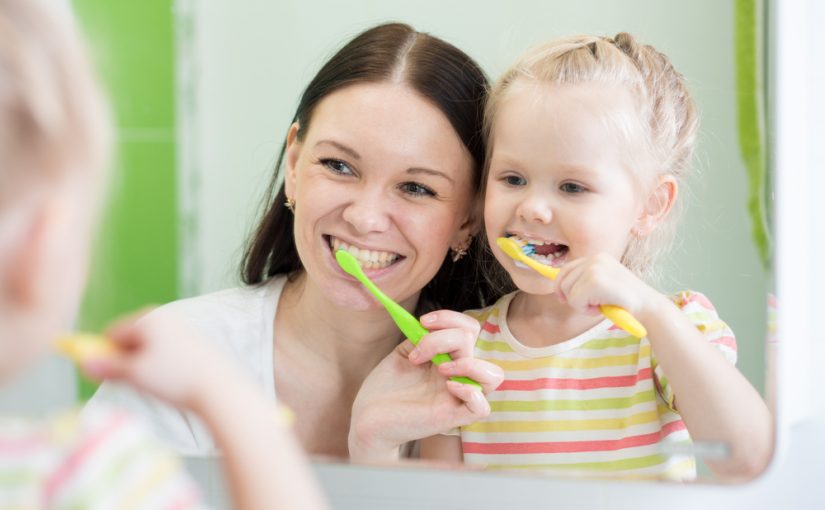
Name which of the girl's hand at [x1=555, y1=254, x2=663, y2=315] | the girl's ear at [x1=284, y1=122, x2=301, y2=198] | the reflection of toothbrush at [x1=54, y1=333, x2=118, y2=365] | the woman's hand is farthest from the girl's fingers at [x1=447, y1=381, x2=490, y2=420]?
the reflection of toothbrush at [x1=54, y1=333, x2=118, y2=365]

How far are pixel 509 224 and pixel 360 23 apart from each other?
20cm

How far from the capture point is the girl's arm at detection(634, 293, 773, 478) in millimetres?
629

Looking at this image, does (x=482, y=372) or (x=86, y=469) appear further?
(x=482, y=372)

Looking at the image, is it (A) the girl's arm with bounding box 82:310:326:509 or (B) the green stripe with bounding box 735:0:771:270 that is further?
(B) the green stripe with bounding box 735:0:771:270

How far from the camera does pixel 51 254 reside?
376 millimetres

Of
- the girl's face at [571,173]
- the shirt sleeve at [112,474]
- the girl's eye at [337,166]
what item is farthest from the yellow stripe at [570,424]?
the shirt sleeve at [112,474]

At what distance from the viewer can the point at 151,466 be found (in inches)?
15.3

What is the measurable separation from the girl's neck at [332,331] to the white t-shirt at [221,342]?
14 mm

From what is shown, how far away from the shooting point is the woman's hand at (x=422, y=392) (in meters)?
0.69

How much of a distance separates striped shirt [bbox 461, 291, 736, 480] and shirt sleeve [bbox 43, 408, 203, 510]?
0.33 metres

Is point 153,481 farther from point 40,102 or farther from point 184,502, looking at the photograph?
point 40,102

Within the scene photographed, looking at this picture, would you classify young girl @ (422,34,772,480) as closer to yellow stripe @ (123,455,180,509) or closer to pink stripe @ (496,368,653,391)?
pink stripe @ (496,368,653,391)

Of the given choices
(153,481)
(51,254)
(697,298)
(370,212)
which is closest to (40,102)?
(51,254)

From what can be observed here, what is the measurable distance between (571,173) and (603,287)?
0.28 ft
